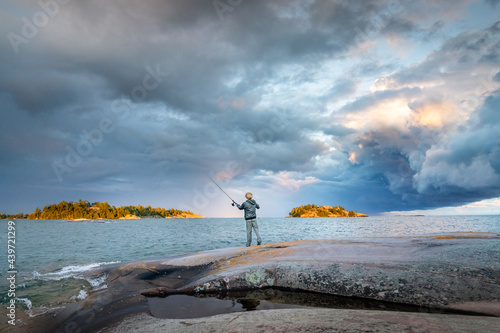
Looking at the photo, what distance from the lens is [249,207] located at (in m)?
16.9

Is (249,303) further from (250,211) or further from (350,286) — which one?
(250,211)

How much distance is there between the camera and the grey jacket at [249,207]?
16.8m

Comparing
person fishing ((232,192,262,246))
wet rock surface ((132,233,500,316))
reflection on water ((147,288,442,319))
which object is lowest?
reflection on water ((147,288,442,319))

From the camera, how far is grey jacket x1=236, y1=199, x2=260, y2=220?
1680 centimetres

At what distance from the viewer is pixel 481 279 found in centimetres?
589

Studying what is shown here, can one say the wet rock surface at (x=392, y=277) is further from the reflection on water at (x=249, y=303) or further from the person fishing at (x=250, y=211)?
the person fishing at (x=250, y=211)

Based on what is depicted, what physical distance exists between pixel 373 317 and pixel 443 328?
832 mm

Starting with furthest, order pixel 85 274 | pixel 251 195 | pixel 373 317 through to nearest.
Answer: pixel 251 195
pixel 85 274
pixel 373 317

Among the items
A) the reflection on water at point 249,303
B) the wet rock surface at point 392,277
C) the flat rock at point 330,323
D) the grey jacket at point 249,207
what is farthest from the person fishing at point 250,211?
the flat rock at point 330,323

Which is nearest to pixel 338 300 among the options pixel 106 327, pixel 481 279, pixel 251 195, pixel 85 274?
pixel 481 279

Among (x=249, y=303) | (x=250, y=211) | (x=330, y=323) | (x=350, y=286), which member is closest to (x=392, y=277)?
(x=350, y=286)

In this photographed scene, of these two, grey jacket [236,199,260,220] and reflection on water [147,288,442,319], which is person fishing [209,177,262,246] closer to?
grey jacket [236,199,260,220]

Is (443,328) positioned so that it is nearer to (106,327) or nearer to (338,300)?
(338,300)

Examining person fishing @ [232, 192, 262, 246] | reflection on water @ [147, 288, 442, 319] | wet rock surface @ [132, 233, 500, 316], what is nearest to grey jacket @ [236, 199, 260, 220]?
person fishing @ [232, 192, 262, 246]
